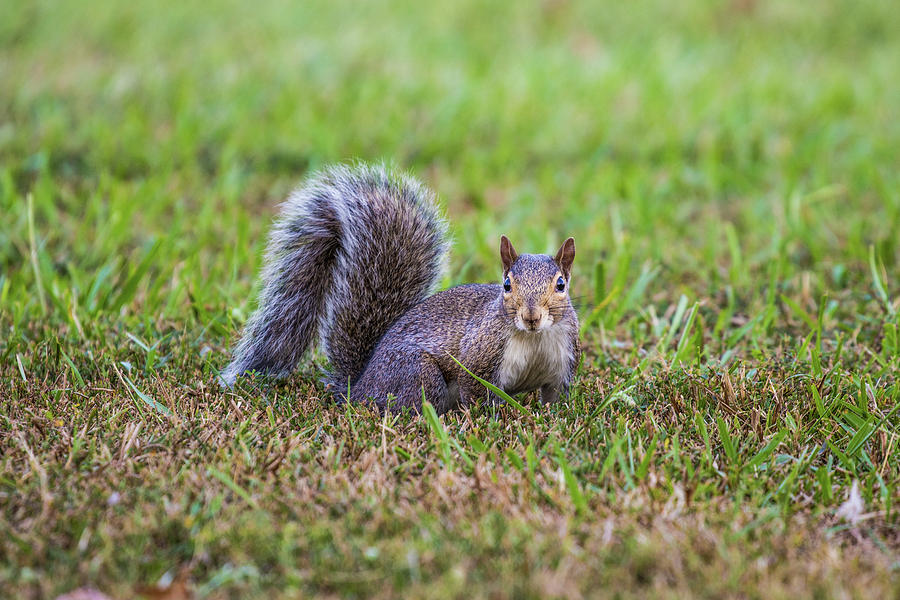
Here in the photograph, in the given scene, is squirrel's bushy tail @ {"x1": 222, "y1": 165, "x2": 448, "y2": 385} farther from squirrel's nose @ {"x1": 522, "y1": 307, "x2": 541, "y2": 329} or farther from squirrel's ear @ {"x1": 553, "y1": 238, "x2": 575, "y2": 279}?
squirrel's nose @ {"x1": 522, "y1": 307, "x2": 541, "y2": 329}

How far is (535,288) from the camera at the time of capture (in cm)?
238

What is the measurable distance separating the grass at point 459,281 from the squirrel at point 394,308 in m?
0.10

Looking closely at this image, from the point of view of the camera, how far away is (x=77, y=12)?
744 cm

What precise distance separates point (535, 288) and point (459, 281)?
3.94 feet

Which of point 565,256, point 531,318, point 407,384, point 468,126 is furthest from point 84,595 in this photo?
point 468,126

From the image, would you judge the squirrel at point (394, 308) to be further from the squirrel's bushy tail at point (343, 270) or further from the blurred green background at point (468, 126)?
the blurred green background at point (468, 126)

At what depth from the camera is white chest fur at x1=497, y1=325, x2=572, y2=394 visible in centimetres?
245

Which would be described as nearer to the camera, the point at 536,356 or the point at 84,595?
the point at 84,595

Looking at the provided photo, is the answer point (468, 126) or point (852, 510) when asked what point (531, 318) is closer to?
point (852, 510)

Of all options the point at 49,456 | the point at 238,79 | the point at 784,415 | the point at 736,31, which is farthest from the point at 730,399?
the point at 736,31

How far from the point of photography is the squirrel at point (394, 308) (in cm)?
246

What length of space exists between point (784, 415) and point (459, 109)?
149 inches

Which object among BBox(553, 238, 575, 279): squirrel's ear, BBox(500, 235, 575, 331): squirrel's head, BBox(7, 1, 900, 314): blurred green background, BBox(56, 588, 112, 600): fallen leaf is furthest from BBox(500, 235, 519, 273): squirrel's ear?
BBox(56, 588, 112, 600): fallen leaf

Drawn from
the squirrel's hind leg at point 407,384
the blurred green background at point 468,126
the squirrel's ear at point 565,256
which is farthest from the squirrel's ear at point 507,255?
the blurred green background at point 468,126
